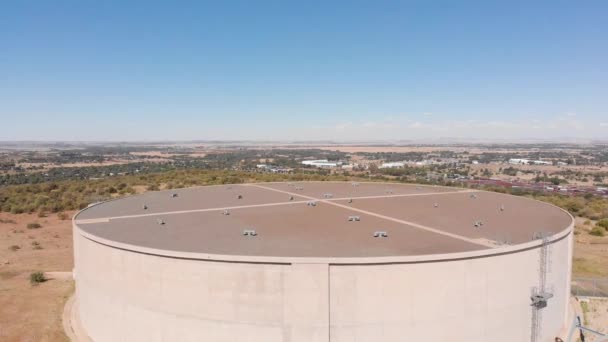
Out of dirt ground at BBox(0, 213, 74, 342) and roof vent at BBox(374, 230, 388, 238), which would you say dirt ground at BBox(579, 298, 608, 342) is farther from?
dirt ground at BBox(0, 213, 74, 342)

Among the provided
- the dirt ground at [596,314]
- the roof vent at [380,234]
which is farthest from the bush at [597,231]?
the roof vent at [380,234]

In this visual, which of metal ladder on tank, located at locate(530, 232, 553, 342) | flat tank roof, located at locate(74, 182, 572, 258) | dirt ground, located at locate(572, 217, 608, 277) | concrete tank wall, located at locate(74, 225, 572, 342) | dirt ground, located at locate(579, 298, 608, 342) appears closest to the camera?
concrete tank wall, located at locate(74, 225, 572, 342)

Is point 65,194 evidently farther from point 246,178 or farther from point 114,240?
point 114,240

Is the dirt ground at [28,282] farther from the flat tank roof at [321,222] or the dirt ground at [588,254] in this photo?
the dirt ground at [588,254]

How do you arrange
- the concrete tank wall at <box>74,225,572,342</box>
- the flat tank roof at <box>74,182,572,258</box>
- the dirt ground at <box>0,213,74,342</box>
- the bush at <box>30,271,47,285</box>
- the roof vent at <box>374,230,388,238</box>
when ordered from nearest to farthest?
the concrete tank wall at <box>74,225,572,342</box> → the flat tank roof at <box>74,182,572,258</box> → the roof vent at <box>374,230,388,238</box> → the dirt ground at <box>0,213,74,342</box> → the bush at <box>30,271,47,285</box>

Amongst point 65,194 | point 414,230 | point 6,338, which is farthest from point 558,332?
point 65,194

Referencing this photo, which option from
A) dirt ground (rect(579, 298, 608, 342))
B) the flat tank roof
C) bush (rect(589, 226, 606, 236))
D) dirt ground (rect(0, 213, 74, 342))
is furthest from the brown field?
dirt ground (rect(579, 298, 608, 342))
